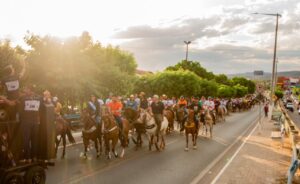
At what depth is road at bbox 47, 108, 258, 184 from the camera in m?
13.2

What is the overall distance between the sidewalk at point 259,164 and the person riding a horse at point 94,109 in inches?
223

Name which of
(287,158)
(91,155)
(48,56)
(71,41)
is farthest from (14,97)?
(71,41)

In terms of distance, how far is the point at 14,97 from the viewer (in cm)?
1022

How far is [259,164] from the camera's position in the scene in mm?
16812

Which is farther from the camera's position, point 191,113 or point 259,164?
point 191,113

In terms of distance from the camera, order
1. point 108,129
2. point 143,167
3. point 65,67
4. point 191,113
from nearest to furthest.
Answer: point 143,167
point 108,129
point 191,113
point 65,67

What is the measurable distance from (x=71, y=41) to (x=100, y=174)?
2250 cm

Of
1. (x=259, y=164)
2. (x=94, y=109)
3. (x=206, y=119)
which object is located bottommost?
(x=259, y=164)

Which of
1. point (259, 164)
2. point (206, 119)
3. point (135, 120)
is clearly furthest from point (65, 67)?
point (259, 164)

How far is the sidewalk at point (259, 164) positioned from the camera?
1384cm

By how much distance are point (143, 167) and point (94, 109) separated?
3309 millimetres

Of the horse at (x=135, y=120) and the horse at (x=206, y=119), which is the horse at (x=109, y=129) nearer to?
the horse at (x=135, y=120)

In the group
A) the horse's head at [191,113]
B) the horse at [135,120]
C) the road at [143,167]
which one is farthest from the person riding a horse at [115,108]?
the horse's head at [191,113]

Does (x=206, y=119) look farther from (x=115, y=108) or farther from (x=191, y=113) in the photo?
(x=115, y=108)
